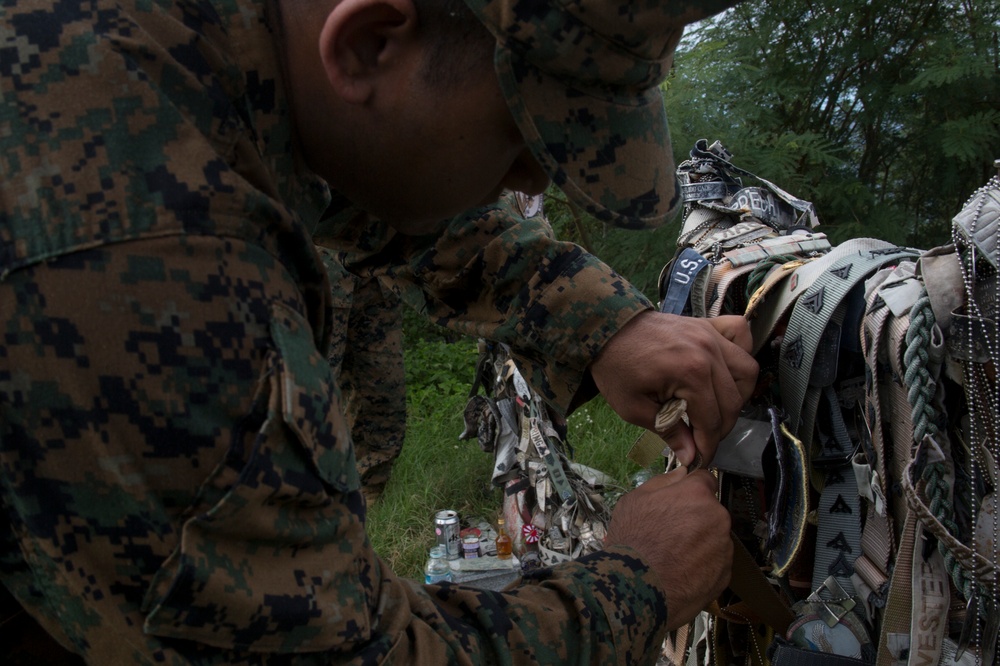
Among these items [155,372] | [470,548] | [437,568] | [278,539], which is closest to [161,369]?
[155,372]

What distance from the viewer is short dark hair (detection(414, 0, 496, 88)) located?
100cm

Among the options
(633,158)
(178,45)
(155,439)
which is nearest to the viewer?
(155,439)

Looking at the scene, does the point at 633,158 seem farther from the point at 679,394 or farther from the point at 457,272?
the point at 457,272

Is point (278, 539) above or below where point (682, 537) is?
above

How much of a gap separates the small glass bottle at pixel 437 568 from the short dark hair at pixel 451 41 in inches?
114

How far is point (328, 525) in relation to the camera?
3.31 ft

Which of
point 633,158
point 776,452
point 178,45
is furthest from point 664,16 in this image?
point 776,452

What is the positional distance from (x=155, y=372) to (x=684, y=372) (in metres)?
0.89

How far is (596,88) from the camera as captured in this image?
3.62 feet

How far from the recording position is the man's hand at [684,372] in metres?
1.45

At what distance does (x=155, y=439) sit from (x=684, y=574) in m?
0.88

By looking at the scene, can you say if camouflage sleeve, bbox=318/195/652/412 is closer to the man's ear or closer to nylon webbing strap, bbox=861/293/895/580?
nylon webbing strap, bbox=861/293/895/580

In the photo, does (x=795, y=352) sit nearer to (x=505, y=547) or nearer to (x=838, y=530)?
(x=838, y=530)

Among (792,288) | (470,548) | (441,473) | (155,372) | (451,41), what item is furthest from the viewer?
(441,473)
